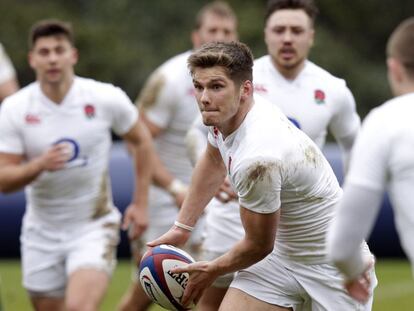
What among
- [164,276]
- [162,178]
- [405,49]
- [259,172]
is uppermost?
[405,49]

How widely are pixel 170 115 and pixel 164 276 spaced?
140 inches

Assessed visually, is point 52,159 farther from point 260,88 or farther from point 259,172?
point 259,172

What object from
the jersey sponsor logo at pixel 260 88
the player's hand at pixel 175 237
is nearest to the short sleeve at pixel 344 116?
the jersey sponsor logo at pixel 260 88

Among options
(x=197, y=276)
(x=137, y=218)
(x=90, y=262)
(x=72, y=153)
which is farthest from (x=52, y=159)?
(x=197, y=276)

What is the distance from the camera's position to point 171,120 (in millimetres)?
9711

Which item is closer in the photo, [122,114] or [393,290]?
[122,114]

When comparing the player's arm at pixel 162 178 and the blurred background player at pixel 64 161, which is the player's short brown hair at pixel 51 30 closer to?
the blurred background player at pixel 64 161

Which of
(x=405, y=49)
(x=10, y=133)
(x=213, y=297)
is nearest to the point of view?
(x=405, y=49)

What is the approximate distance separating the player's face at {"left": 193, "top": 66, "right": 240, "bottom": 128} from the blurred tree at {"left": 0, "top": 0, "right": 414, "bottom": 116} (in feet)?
57.6

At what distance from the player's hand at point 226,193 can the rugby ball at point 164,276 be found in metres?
1.08

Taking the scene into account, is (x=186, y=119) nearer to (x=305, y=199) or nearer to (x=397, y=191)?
(x=305, y=199)

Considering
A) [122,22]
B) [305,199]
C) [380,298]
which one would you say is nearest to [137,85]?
[122,22]

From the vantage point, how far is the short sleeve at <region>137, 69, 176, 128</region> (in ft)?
31.3

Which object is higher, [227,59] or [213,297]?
[227,59]
